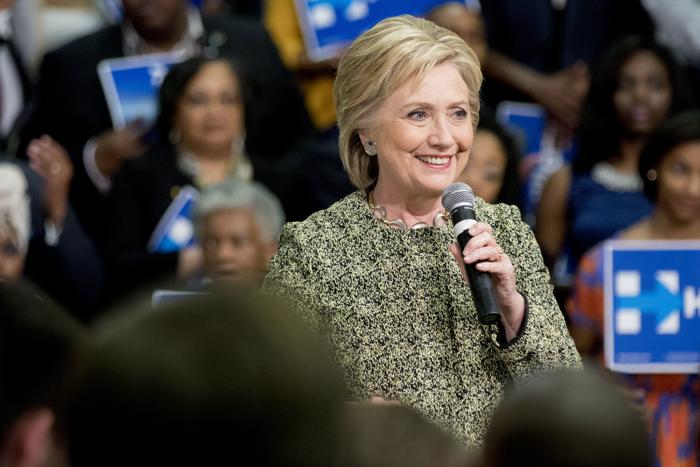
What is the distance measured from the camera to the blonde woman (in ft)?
9.81

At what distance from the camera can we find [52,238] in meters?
5.52

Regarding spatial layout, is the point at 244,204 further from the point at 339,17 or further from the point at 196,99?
the point at 339,17

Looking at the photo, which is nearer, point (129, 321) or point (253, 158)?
point (129, 321)

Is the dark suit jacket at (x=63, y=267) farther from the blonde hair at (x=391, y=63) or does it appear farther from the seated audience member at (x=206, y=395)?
the seated audience member at (x=206, y=395)

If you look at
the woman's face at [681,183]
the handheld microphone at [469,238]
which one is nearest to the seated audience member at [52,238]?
the woman's face at [681,183]

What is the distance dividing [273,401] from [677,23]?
17.9 feet

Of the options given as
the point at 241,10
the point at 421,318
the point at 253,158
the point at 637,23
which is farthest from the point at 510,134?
the point at 421,318

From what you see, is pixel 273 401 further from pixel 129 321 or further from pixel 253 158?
pixel 253 158

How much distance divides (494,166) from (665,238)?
2.46ft

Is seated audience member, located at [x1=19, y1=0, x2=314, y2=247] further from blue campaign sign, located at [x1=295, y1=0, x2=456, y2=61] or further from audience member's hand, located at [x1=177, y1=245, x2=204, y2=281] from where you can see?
audience member's hand, located at [x1=177, y1=245, x2=204, y2=281]

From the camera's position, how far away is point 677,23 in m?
6.64

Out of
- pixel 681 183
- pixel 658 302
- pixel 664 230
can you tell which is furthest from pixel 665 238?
pixel 658 302

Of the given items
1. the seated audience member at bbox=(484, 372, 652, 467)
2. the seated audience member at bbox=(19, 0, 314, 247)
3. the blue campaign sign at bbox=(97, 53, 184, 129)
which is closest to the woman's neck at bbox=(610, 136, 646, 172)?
the seated audience member at bbox=(19, 0, 314, 247)

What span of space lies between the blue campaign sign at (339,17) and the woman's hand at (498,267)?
3.25 meters
